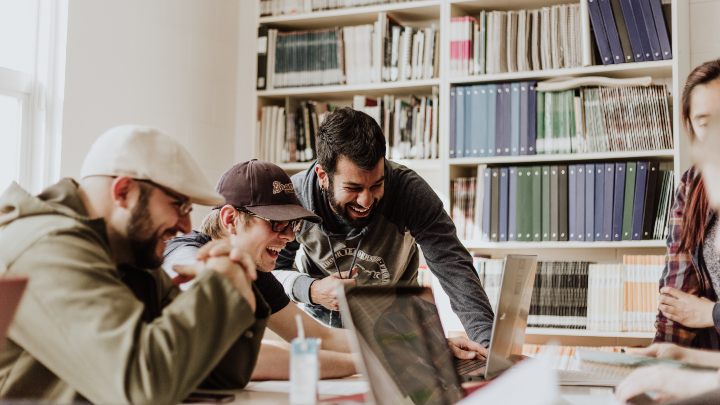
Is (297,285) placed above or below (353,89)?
below

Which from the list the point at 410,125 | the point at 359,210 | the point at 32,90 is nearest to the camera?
the point at 359,210

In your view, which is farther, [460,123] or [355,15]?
[355,15]

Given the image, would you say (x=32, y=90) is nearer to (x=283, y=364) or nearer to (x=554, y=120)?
(x=283, y=364)

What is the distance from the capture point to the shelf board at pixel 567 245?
3.27 m

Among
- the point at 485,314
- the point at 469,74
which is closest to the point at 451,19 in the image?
the point at 469,74

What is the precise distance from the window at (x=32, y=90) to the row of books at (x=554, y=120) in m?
1.74

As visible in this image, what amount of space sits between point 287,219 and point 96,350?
861 mm

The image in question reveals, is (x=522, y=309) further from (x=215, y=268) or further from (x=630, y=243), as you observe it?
(x=630, y=243)

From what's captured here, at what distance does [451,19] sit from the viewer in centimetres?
365

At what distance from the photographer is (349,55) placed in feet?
12.7

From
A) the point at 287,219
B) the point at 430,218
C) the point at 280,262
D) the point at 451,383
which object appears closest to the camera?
the point at 451,383

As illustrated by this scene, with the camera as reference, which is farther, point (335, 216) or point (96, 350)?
point (335, 216)

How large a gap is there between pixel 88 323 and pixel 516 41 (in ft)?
9.24

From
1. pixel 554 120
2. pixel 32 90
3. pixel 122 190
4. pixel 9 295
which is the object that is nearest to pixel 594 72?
pixel 554 120
